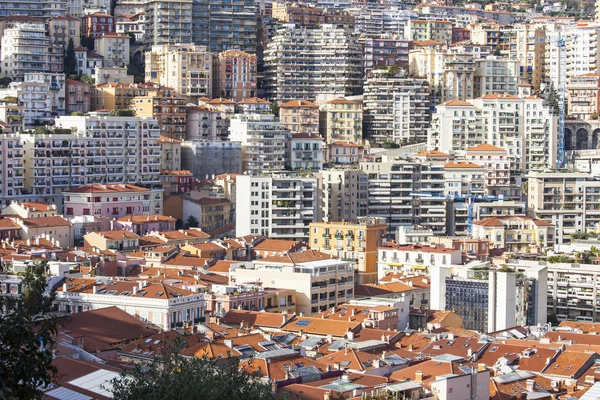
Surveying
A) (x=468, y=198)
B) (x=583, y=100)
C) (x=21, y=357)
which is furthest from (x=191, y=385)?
(x=583, y=100)

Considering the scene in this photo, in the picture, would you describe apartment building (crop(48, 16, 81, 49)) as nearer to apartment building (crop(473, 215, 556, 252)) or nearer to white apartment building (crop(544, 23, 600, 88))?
white apartment building (crop(544, 23, 600, 88))

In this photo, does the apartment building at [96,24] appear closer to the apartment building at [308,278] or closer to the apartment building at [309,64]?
the apartment building at [309,64]

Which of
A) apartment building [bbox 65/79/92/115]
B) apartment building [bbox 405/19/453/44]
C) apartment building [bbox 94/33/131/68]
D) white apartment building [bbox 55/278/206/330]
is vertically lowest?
white apartment building [bbox 55/278/206/330]

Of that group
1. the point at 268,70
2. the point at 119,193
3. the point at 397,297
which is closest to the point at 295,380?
the point at 397,297

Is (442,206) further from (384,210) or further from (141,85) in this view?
(141,85)

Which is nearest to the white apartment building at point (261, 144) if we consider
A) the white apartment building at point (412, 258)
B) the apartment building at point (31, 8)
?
the white apartment building at point (412, 258)

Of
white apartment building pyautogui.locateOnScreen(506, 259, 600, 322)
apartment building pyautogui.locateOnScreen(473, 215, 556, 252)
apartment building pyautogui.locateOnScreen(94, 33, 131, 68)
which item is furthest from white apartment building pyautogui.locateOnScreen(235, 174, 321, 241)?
apartment building pyautogui.locateOnScreen(94, 33, 131, 68)

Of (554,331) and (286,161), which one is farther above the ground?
(286,161)
